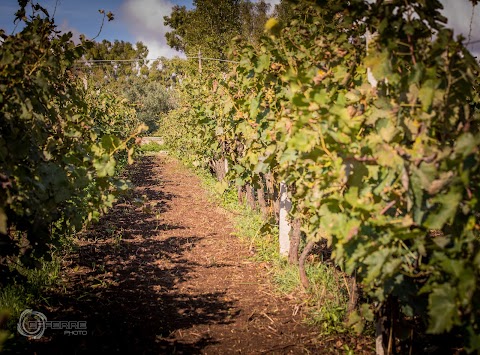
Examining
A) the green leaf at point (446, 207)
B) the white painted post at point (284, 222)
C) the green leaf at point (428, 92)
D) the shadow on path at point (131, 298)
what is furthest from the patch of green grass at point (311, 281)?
the green leaf at point (428, 92)

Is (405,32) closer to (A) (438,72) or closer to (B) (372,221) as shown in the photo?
(A) (438,72)

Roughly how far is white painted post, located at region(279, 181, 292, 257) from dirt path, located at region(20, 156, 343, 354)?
419 millimetres

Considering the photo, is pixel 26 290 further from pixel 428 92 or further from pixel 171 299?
pixel 428 92

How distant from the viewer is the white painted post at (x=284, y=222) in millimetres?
4141

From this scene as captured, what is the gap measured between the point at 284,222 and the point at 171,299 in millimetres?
1709

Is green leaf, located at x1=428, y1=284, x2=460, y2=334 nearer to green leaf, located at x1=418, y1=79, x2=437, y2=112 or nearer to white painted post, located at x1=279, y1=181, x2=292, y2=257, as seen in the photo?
green leaf, located at x1=418, y1=79, x2=437, y2=112

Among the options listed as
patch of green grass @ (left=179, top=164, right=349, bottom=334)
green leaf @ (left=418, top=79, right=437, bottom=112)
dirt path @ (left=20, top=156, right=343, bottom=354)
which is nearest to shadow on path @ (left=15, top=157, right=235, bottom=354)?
dirt path @ (left=20, top=156, right=343, bottom=354)

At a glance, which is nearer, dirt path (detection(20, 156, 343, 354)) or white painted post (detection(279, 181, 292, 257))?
dirt path (detection(20, 156, 343, 354))

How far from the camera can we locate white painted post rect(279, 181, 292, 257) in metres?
4.14

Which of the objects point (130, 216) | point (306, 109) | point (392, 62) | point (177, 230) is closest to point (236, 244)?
point (177, 230)

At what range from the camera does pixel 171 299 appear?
3574mm

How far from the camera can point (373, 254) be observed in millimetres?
1604

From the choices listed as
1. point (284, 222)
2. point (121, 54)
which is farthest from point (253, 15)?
point (284, 222)

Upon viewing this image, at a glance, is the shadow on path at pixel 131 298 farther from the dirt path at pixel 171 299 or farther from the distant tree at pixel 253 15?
the distant tree at pixel 253 15
